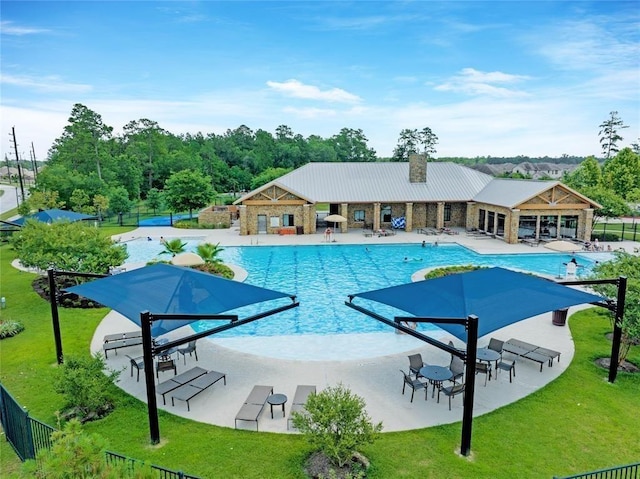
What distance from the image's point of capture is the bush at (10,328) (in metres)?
14.4

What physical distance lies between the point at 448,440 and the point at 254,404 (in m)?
4.22

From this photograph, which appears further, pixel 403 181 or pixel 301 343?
pixel 403 181

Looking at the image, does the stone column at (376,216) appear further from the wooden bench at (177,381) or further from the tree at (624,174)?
the wooden bench at (177,381)

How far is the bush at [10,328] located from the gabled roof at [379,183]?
21694 millimetres

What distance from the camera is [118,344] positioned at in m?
13.0

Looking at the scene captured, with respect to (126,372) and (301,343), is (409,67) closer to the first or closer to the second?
(301,343)

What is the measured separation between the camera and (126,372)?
11766 millimetres

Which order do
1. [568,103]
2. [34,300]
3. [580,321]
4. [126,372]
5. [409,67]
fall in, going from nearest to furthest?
[126,372] < [580,321] < [34,300] < [568,103] < [409,67]

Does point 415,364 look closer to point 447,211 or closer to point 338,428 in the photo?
point 338,428

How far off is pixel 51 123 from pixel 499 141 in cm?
6800

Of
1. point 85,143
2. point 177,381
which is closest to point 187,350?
point 177,381

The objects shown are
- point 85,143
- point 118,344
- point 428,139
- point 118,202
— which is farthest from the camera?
point 428,139

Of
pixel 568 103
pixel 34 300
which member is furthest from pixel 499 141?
pixel 34 300

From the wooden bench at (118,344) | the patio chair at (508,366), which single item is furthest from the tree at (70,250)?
the patio chair at (508,366)
